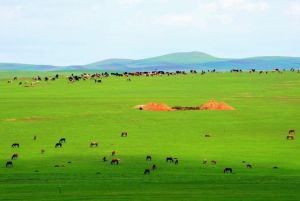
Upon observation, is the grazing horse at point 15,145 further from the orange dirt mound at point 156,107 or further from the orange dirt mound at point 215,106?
the orange dirt mound at point 215,106

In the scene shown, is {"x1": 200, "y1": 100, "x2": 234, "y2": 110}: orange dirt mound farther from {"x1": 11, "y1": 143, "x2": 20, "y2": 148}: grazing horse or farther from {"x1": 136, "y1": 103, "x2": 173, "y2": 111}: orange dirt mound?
{"x1": 11, "y1": 143, "x2": 20, "y2": 148}: grazing horse

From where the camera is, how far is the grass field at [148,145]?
32.7 meters

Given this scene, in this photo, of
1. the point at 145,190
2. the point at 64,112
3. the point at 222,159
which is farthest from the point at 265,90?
the point at 145,190

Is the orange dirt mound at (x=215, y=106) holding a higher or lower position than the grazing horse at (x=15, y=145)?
higher

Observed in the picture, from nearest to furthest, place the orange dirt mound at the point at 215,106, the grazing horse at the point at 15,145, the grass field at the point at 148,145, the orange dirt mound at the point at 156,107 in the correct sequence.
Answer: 1. the grass field at the point at 148,145
2. the grazing horse at the point at 15,145
3. the orange dirt mound at the point at 156,107
4. the orange dirt mound at the point at 215,106

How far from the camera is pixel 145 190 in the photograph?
32.4 meters

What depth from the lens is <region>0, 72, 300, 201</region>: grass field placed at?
32688mm

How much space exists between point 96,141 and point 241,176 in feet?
51.0

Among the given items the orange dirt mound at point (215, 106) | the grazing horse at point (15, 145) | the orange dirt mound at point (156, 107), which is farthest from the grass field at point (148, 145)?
the orange dirt mound at point (215, 106)

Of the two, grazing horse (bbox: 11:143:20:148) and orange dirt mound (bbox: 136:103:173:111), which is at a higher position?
orange dirt mound (bbox: 136:103:173:111)

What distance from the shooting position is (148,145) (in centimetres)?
4925

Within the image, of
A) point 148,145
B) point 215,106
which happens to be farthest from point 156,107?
point 148,145

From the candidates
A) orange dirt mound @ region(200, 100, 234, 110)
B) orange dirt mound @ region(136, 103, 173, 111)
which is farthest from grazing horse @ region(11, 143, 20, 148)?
orange dirt mound @ region(200, 100, 234, 110)

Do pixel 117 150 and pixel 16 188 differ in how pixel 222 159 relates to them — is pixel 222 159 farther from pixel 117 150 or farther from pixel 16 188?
pixel 16 188
